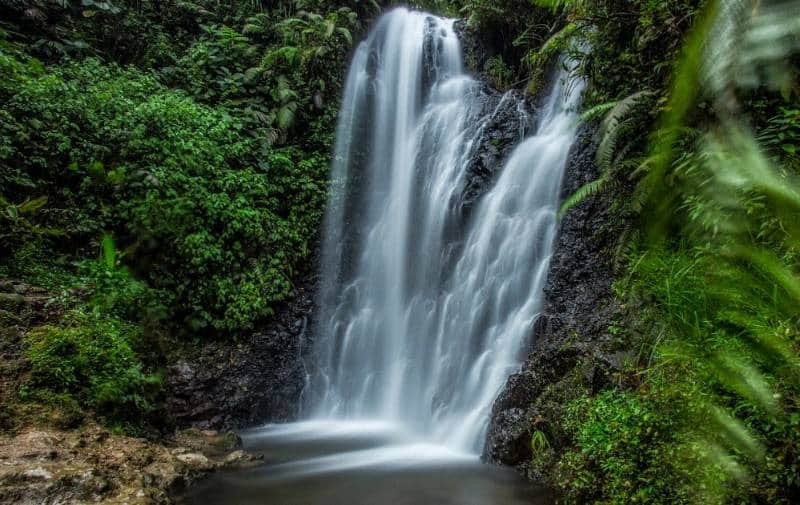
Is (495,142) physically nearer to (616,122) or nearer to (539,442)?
(616,122)

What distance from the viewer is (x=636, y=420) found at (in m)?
3.60

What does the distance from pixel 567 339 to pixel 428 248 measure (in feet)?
12.4

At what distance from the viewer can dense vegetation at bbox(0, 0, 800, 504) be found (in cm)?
278

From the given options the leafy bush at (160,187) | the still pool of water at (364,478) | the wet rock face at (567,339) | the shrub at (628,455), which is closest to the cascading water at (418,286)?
the still pool of water at (364,478)

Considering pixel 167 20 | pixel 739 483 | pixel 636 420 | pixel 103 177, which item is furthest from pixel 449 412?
pixel 167 20

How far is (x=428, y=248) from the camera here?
850 cm

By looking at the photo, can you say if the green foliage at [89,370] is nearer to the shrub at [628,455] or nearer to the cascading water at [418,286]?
the cascading water at [418,286]

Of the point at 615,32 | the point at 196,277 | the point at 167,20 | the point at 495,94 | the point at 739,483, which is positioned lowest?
the point at 739,483

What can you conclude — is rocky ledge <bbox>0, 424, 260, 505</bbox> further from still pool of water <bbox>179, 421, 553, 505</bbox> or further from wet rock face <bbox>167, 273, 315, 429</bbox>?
wet rock face <bbox>167, 273, 315, 429</bbox>

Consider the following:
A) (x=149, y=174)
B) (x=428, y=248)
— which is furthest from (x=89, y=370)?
(x=428, y=248)

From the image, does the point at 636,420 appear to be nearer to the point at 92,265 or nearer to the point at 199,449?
the point at 199,449

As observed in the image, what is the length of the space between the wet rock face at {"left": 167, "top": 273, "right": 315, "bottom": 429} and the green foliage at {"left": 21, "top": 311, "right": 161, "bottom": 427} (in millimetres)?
1101

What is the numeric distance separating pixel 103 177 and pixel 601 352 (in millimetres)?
7516

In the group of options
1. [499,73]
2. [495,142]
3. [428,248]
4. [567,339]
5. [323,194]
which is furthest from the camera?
[499,73]
